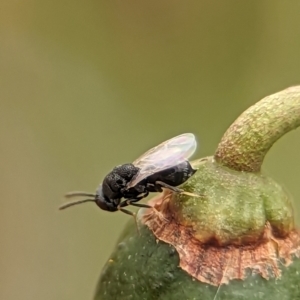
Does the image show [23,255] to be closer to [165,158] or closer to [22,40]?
[22,40]

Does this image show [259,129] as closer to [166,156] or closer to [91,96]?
[166,156]

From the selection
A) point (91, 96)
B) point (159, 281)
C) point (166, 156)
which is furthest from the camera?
point (91, 96)

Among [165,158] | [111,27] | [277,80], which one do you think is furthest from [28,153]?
[165,158]

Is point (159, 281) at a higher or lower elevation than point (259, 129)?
lower

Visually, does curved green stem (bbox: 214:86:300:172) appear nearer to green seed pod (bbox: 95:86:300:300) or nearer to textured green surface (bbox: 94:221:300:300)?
green seed pod (bbox: 95:86:300:300)

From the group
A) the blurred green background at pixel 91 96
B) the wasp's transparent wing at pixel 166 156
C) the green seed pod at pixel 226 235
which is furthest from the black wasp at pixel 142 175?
the blurred green background at pixel 91 96

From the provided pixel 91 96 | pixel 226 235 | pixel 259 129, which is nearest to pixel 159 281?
pixel 226 235

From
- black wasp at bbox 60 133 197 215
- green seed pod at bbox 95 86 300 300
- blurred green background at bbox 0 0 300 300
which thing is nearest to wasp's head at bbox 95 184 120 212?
black wasp at bbox 60 133 197 215
